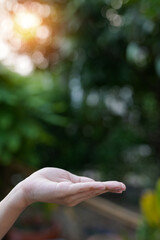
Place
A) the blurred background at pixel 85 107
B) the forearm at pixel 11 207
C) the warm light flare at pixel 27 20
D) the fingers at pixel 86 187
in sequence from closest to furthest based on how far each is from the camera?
the fingers at pixel 86 187
the forearm at pixel 11 207
the blurred background at pixel 85 107
the warm light flare at pixel 27 20

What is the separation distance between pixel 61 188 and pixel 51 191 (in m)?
0.03

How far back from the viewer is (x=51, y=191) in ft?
2.12

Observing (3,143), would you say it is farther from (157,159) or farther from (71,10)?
(157,159)

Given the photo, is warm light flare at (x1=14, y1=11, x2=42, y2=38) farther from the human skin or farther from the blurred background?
the human skin

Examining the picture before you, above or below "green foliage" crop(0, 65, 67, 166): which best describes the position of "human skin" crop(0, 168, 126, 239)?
below

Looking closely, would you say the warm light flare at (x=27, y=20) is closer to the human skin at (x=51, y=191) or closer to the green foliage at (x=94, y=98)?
the green foliage at (x=94, y=98)

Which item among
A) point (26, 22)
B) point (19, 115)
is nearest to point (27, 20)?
point (26, 22)

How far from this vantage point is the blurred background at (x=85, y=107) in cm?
247

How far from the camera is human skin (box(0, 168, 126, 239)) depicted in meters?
0.62

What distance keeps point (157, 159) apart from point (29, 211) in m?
1.54

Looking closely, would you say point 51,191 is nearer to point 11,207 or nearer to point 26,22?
point 11,207

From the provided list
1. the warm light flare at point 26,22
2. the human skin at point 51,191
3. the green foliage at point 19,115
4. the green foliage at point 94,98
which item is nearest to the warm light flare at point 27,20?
the warm light flare at point 26,22

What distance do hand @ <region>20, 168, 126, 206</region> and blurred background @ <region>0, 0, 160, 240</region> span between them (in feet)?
3.12

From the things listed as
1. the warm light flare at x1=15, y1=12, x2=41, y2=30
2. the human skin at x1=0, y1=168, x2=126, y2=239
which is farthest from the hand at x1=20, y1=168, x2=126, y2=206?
the warm light flare at x1=15, y1=12, x2=41, y2=30
